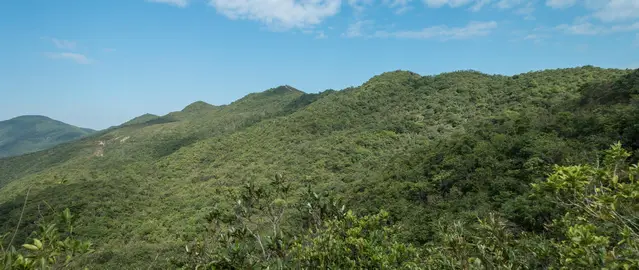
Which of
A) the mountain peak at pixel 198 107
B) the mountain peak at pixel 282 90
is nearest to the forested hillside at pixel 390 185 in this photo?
the mountain peak at pixel 282 90

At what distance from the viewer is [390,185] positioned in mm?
31609

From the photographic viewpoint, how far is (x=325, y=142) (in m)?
63.2

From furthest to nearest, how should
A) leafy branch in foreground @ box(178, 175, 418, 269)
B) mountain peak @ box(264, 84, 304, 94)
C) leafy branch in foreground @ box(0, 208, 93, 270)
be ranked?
mountain peak @ box(264, 84, 304, 94) → leafy branch in foreground @ box(178, 175, 418, 269) → leafy branch in foreground @ box(0, 208, 93, 270)

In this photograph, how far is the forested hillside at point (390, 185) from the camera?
418 centimetres

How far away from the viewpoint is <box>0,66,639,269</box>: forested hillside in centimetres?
418

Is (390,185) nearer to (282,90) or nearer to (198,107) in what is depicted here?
(282,90)

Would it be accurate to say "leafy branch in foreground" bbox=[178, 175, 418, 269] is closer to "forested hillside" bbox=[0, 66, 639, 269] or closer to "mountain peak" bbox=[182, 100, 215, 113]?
"forested hillside" bbox=[0, 66, 639, 269]

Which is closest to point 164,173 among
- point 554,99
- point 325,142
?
point 325,142

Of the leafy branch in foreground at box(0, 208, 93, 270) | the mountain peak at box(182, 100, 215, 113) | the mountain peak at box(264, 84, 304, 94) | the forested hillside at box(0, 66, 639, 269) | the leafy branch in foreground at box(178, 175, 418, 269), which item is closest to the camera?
the leafy branch in foreground at box(0, 208, 93, 270)

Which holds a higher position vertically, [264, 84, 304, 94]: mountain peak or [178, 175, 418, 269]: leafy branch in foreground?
[264, 84, 304, 94]: mountain peak

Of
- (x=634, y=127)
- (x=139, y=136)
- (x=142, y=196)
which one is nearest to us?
(x=634, y=127)

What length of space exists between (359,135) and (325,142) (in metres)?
6.42

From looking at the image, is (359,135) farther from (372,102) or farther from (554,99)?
(554,99)

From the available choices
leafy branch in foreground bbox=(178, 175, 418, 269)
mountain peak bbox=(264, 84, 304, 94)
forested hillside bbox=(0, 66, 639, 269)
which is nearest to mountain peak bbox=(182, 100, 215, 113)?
mountain peak bbox=(264, 84, 304, 94)
